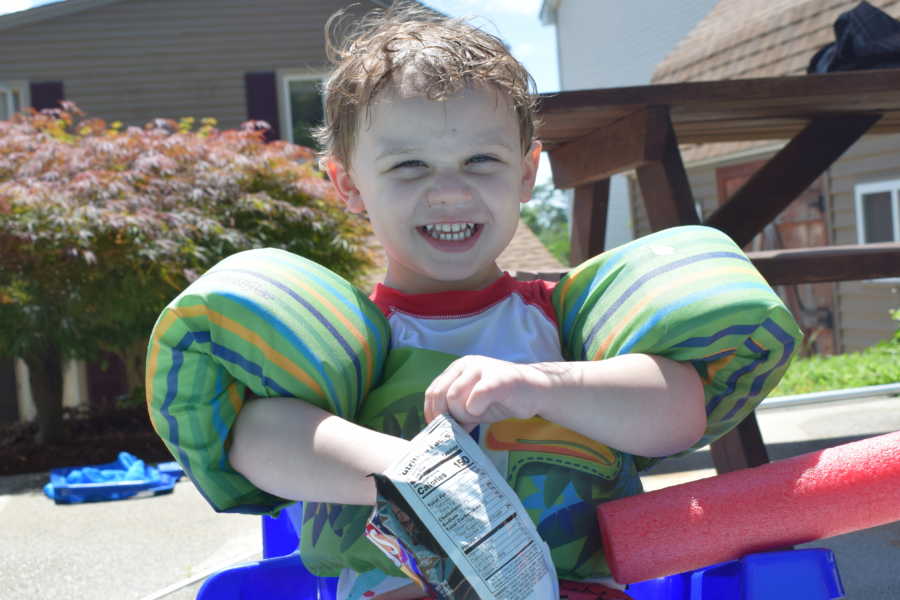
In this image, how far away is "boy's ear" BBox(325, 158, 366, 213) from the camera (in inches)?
65.4

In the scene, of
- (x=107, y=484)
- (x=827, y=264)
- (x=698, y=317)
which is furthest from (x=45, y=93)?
(x=698, y=317)

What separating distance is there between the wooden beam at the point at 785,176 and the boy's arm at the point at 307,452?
2.10m

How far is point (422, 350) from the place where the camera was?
4.65ft

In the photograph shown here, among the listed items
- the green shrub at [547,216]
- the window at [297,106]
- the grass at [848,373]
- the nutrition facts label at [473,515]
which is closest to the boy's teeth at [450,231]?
the nutrition facts label at [473,515]

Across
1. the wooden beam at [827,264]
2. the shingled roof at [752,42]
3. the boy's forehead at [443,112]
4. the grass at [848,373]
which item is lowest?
the grass at [848,373]

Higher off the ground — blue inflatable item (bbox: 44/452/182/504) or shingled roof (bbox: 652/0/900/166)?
shingled roof (bbox: 652/0/900/166)

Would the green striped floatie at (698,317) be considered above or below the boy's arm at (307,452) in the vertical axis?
above

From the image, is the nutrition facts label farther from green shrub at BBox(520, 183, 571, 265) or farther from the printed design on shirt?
green shrub at BBox(520, 183, 571, 265)

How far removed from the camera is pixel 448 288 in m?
1.60

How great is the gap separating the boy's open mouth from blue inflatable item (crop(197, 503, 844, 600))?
524 millimetres

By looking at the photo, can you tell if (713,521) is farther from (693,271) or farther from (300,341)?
(300,341)

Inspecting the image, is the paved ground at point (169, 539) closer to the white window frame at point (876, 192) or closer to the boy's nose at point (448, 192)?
the boy's nose at point (448, 192)

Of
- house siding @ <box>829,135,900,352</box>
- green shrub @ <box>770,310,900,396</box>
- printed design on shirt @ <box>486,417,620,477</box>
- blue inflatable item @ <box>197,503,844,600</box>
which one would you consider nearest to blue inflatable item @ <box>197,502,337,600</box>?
blue inflatable item @ <box>197,503,844,600</box>

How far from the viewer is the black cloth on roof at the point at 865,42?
3.40 meters
